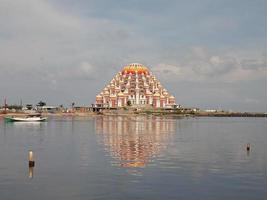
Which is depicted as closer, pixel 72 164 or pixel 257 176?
pixel 257 176

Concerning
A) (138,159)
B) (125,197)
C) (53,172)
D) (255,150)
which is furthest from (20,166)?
(255,150)

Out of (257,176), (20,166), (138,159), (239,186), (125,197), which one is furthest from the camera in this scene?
(138,159)

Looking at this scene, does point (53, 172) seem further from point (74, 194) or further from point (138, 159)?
point (138, 159)

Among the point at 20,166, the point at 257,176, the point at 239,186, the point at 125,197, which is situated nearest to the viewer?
the point at 125,197

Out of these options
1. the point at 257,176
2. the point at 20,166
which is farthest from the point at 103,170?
the point at 257,176

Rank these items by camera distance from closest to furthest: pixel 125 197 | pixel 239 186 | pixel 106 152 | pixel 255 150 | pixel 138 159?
pixel 125 197
pixel 239 186
pixel 138 159
pixel 106 152
pixel 255 150

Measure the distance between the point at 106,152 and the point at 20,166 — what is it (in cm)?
1332

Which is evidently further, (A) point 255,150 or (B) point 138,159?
(A) point 255,150

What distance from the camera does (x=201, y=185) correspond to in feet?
95.7

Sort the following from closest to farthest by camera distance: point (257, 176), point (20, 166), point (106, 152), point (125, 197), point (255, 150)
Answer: point (125, 197)
point (257, 176)
point (20, 166)
point (106, 152)
point (255, 150)

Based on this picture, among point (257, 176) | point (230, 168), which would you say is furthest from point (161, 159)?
point (257, 176)

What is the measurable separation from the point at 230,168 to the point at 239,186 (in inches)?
316

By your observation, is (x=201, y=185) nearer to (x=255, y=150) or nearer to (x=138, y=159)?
(x=138, y=159)

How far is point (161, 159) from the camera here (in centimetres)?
4219
